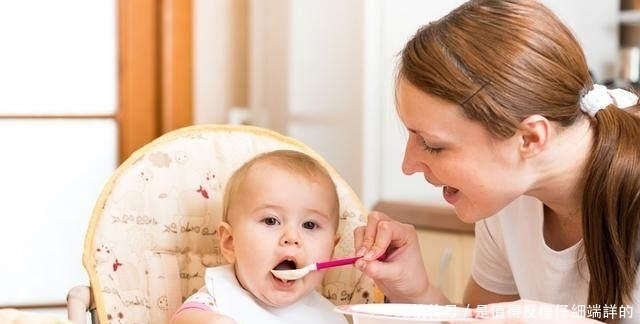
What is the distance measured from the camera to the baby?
1520 mm

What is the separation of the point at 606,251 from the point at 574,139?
6.5 inches

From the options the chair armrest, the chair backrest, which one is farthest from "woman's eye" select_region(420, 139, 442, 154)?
the chair armrest

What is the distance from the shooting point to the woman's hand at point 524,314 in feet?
3.94

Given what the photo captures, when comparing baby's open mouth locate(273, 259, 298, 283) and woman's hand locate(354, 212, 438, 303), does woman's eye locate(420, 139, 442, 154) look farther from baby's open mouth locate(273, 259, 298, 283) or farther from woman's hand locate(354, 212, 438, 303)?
baby's open mouth locate(273, 259, 298, 283)

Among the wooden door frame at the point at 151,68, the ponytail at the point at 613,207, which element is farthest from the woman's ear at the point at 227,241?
the wooden door frame at the point at 151,68

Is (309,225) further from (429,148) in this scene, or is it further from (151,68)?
(151,68)

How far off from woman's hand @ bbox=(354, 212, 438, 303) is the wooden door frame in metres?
1.26

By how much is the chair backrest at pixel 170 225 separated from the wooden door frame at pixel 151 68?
1008mm

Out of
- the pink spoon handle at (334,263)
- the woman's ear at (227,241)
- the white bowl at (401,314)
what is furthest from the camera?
the woman's ear at (227,241)

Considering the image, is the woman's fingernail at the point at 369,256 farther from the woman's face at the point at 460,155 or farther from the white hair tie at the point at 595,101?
the white hair tie at the point at 595,101

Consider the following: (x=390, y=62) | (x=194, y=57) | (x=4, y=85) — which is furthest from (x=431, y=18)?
(x=4, y=85)

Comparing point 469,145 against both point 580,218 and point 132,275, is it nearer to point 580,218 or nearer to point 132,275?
point 580,218

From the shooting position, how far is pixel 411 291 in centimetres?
160

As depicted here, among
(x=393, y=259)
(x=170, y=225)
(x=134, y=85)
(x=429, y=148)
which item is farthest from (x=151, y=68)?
(x=429, y=148)
